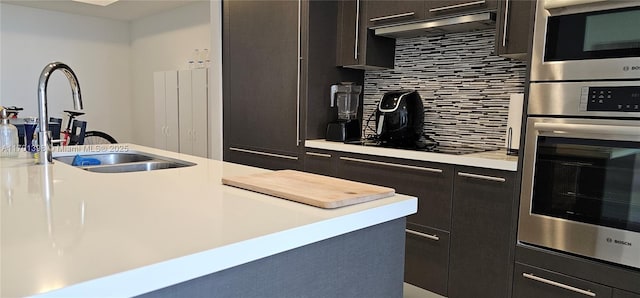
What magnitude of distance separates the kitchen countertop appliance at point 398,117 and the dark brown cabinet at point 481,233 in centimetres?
57

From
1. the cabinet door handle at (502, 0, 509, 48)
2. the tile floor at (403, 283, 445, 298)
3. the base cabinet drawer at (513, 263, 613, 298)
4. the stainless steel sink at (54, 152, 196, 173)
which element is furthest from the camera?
the tile floor at (403, 283, 445, 298)

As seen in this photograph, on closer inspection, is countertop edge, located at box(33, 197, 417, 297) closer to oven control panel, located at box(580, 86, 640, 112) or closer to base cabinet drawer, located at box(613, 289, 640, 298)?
oven control panel, located at box(580, 86, 640, 112)

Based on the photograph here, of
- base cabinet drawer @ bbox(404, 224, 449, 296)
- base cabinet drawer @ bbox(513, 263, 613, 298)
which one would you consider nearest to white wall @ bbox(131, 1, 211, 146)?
base cabinet drawer @ bbox(404, 224, 449, 296)

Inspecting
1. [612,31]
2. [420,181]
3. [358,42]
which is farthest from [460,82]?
[612,31]

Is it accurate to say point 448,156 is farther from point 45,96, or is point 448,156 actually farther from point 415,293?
point 45,96

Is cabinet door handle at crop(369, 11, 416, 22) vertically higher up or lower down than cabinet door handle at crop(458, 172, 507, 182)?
higher up

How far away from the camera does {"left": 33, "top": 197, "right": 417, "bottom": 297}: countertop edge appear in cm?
62

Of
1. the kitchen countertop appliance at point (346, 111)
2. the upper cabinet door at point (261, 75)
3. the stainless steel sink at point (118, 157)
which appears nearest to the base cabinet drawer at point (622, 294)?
the kitchen countertop appliance at point (346, 111)

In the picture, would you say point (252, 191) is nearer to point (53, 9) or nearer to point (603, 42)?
point (603, 42)

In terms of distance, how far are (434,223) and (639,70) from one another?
1.15 metres

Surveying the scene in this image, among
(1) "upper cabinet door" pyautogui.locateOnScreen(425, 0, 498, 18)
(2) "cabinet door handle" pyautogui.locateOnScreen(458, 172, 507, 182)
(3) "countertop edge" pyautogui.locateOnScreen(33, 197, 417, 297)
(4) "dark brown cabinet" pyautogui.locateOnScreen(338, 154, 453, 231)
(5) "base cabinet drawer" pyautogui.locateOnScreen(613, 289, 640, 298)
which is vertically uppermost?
(1) "upper cabinet door" pyautogui.locateOnScreen(425, 0, 498, 18)

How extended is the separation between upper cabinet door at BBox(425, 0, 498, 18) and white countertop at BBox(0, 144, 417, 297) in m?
1.51

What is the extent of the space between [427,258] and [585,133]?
105 cm

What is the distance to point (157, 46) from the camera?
5.90 metres
